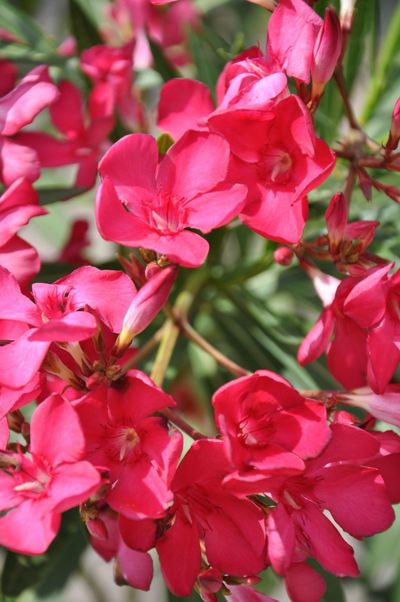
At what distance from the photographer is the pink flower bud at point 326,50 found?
0.77 meters

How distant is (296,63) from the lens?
2.53 feet

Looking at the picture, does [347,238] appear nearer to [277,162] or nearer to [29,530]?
[277,162]

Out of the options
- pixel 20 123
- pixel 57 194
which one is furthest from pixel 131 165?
pixel 57 194

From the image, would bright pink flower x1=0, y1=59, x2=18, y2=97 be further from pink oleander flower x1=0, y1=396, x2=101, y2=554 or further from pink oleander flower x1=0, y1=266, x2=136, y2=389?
pink oleander flower x1=0, y1=396, x2=101, y2=554

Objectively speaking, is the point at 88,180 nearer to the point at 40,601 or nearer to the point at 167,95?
the point at 167,95

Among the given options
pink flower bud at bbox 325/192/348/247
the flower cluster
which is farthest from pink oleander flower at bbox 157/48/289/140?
pink flower bud at bbox 325/192/348/247

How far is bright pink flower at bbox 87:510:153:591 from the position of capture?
756 mm

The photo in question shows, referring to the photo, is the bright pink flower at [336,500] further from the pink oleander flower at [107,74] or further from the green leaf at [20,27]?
the green leaf at [20,27]

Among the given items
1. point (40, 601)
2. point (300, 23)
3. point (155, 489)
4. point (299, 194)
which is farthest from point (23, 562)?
point (300, 23)

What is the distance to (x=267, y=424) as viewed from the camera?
0.75 meters

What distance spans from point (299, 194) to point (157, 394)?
215mm

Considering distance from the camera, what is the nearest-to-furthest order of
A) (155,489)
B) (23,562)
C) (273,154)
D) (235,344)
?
(155,489)
(273,154)
(23,562)
(235,344)

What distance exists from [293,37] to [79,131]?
1.26ft

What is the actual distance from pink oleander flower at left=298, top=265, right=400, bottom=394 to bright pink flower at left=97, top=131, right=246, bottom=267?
126mm
